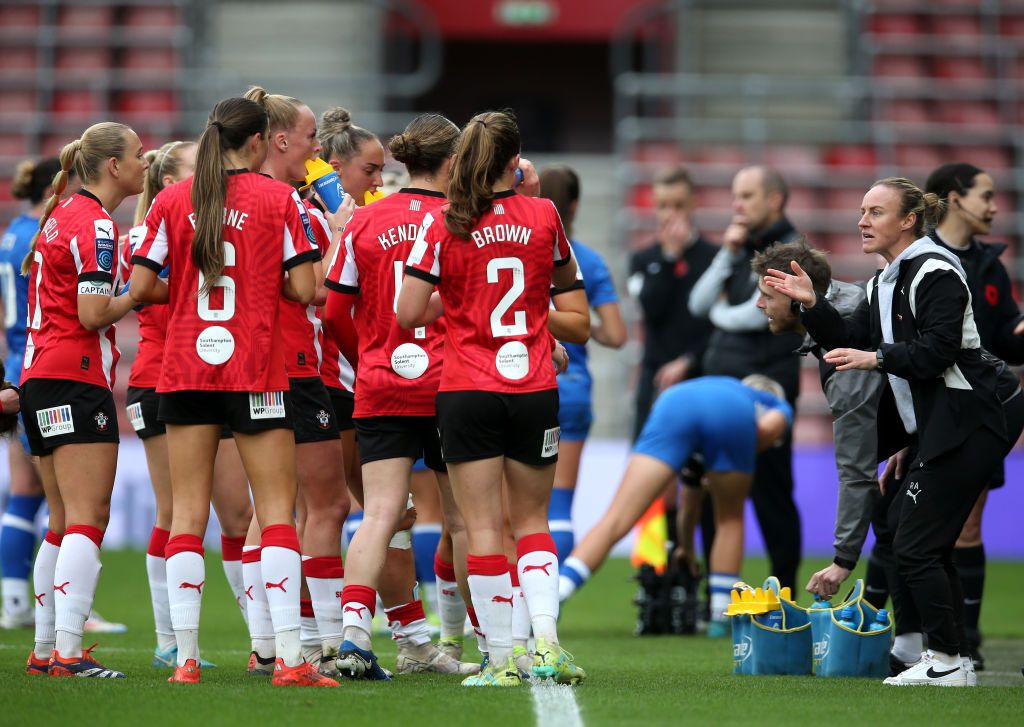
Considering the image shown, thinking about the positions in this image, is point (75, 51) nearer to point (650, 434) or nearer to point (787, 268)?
point (650, 434)

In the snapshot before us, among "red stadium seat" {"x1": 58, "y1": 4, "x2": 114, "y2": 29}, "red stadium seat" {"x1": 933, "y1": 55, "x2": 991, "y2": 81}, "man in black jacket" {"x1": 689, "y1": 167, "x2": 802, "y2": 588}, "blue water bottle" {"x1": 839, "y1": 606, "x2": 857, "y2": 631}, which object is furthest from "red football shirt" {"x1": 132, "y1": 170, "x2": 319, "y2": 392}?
"red stadium seat" {"x1": 933, "y1": 55, "x2": 991, "y2": 81}

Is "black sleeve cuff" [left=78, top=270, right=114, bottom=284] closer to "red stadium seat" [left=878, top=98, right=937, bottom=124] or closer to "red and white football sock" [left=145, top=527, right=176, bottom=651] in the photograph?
"red and white football sock" [left=145, top=527, right=176, bottom=651]

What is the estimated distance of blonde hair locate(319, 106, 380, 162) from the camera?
615cm

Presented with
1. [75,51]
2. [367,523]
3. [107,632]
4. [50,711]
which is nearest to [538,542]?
[367,523]

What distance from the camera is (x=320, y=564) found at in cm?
565

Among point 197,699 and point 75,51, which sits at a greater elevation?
point 75,51

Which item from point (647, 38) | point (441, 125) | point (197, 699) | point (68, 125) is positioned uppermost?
point (647, 38)

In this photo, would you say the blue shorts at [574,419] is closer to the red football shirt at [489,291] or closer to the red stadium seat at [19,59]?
the red football shirt at [489,291]

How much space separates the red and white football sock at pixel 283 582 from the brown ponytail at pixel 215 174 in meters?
0.90

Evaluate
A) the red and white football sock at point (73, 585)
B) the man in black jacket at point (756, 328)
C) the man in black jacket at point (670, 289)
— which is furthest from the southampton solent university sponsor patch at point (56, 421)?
the man in black jacket at point (670, 289)

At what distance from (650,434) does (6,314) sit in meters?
3.49

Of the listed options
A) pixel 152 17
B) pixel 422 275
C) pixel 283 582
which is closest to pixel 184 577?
pixel 283 582

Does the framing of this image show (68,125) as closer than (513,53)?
Yes

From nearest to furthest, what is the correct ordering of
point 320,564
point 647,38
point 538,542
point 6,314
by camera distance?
point 538,542
point 320,564
point 6,314
point 647,38
